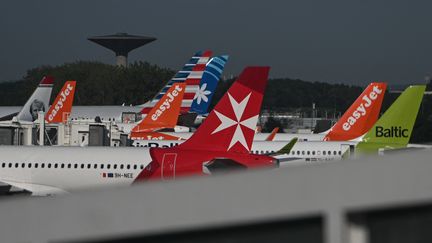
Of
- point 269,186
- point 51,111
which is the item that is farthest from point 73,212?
point 51,111

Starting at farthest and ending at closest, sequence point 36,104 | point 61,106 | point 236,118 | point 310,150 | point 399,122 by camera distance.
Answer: point 61,106 → point 36,104 → point 399,122 → point 310,150 → point 236,118

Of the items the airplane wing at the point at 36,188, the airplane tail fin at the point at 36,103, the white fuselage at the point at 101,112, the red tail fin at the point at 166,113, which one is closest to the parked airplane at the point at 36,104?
the airplane tail fin at the point at 36,103

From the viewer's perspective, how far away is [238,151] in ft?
101

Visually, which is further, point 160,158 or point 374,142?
point 374,142

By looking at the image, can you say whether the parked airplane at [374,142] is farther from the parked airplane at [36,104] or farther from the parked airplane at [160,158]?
the parked airplane at [36,104]

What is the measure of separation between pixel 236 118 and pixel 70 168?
271 inches

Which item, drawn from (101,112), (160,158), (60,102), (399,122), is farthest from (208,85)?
(160,158)

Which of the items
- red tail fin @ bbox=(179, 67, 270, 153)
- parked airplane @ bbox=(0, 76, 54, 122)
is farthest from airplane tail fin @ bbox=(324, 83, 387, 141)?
parked airplane @ bbox=(0, 76, 54, 122)

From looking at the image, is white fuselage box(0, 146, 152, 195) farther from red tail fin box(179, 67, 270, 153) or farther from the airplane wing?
red tail fin box(179, 67, 270, 153)

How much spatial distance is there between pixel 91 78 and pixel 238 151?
458 feet

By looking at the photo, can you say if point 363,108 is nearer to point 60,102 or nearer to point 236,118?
point 236,118

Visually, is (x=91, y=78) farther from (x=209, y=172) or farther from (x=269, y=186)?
(x=269, y=186)

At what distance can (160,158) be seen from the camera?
31.3 m

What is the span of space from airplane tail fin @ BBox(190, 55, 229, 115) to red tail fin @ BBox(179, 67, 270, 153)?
4838 cm
